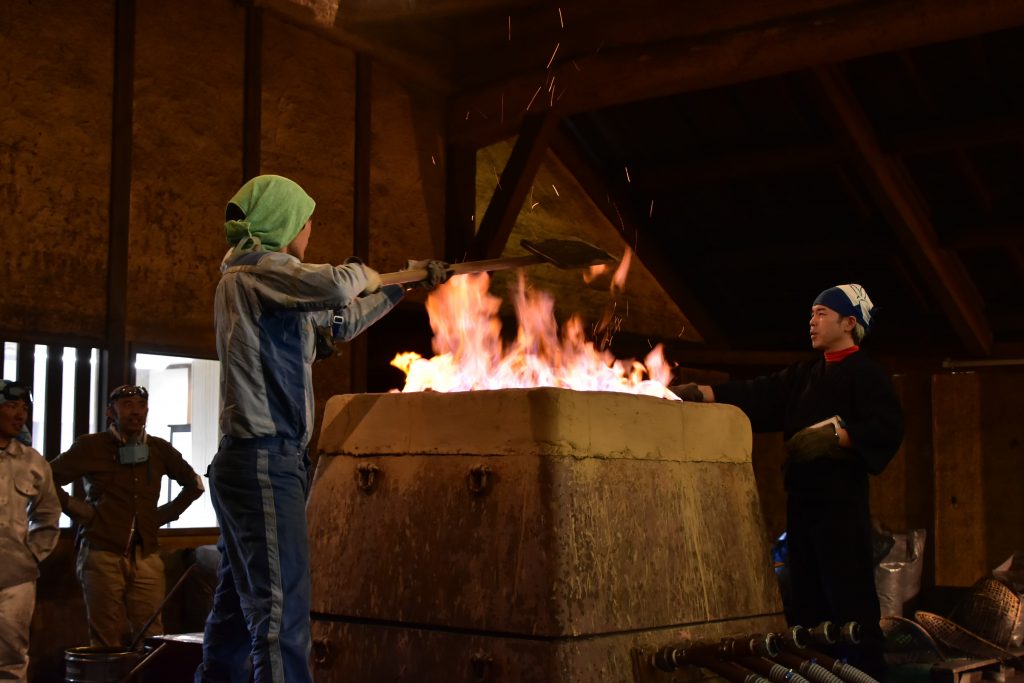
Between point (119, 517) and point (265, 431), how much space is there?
3.58 metres

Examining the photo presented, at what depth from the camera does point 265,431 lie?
3.39 m

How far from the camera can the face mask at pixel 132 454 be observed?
662cm

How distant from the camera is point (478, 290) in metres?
5.75

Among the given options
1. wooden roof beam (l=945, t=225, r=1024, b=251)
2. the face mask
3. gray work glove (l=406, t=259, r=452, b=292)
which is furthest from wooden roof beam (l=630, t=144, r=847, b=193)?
gray work glove (l=406, t=259, r=452, b=292)

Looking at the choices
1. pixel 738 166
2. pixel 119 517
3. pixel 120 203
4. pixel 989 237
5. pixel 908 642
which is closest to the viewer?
pixel 908 642

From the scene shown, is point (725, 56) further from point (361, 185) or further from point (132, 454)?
point (132, 454)

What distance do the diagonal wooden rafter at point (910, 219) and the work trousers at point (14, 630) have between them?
6.45 meters

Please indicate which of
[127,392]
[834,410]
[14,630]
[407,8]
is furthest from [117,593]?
[407,8]

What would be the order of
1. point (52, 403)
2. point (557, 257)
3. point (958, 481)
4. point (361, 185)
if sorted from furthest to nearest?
1. point (958, 481)
2. point (361, 185)
3. point (52, 403)
4. point (557, 257)

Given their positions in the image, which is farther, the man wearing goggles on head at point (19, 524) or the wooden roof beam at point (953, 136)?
the wooden roof beam at point (953, 136)

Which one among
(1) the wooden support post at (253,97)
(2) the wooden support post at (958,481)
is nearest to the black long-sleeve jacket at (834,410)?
(1) the wooden support post at (253,97)

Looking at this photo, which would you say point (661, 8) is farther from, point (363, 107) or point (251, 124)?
point (251, 124)

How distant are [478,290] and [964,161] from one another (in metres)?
5.56

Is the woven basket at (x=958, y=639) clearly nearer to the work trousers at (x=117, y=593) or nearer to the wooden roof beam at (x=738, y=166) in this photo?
the work trousers at (x=117, y=593)
